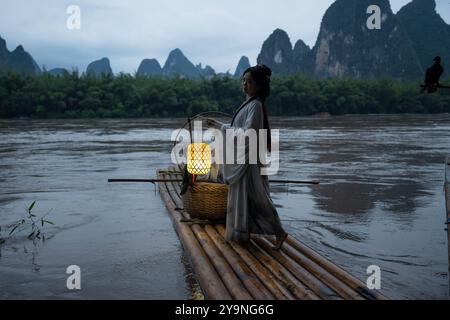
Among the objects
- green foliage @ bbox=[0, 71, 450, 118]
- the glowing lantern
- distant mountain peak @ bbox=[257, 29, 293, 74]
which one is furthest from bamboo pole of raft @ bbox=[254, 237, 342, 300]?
distant mountain peak @ bbox=[257, 29, 293, 74]

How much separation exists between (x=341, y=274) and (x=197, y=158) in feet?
6.09

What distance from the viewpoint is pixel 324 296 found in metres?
2.62

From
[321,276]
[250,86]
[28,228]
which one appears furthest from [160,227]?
[321,276]

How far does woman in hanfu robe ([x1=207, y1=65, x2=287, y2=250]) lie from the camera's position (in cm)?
354

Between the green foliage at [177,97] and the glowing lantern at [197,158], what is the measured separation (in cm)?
3154

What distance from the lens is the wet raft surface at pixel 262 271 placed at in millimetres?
2684

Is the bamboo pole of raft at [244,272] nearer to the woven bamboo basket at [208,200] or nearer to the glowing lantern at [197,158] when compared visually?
the woven bamboo basket at [208,200]

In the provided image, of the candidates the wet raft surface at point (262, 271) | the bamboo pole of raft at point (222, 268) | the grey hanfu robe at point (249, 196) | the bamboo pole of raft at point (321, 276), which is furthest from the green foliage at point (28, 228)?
the bamboo pole of raft at point (321, 276)

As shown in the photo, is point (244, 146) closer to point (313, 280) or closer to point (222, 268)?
point (222, 268)

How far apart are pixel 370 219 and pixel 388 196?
1.45 m

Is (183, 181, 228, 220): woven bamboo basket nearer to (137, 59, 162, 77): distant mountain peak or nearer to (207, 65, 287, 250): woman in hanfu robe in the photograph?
(207, 65, 287, 250): woman in hanfu robe

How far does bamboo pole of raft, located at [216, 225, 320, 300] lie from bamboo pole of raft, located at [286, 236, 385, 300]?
0.92ft
